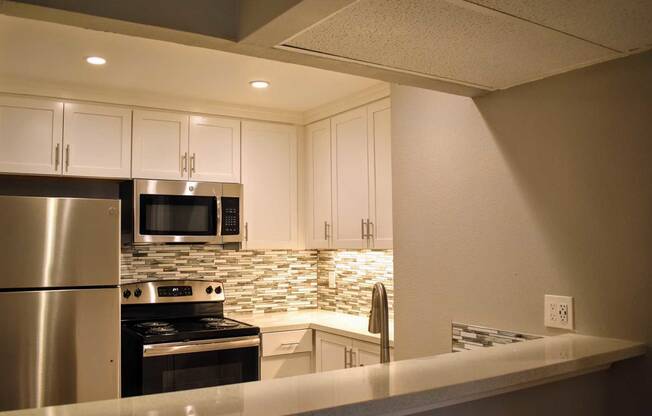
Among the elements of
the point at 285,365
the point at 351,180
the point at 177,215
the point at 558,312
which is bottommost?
the point at 285,365

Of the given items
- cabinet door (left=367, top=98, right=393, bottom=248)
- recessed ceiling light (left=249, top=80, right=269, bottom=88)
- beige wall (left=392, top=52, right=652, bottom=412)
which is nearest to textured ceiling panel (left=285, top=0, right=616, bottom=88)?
beige wall (left=392, top=52, right=652, bottom=412)

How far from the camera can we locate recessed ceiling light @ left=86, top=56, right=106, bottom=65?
291 cm

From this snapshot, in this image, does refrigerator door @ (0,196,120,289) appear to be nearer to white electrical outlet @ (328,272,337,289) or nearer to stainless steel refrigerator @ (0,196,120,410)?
stainless steel refrigerator @ (0,196,120,410)

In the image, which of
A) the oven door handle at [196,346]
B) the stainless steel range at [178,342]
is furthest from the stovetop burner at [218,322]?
the oven door handle at [196,346]

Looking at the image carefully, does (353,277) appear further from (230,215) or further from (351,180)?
(230,215)

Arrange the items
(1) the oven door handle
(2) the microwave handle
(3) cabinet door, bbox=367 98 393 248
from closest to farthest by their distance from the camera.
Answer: (1) the oven door handle → (3) cabinet door, bbox=367 98 393 248 → (2) the microwave handle

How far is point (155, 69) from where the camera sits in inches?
123

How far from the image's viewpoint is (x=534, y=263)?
189 centimetres

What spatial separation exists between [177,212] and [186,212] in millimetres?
60

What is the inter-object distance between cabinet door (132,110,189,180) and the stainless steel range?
29.5 inches

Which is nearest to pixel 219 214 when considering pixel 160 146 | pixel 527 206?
pixel 160 146

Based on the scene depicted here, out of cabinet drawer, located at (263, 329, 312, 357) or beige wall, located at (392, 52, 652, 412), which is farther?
cabinet drawer, located at (263, 329, 312, 357)

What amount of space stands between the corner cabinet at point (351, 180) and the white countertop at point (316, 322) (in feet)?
1.61

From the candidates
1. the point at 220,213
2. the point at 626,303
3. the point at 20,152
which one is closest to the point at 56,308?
the point at 20,152
